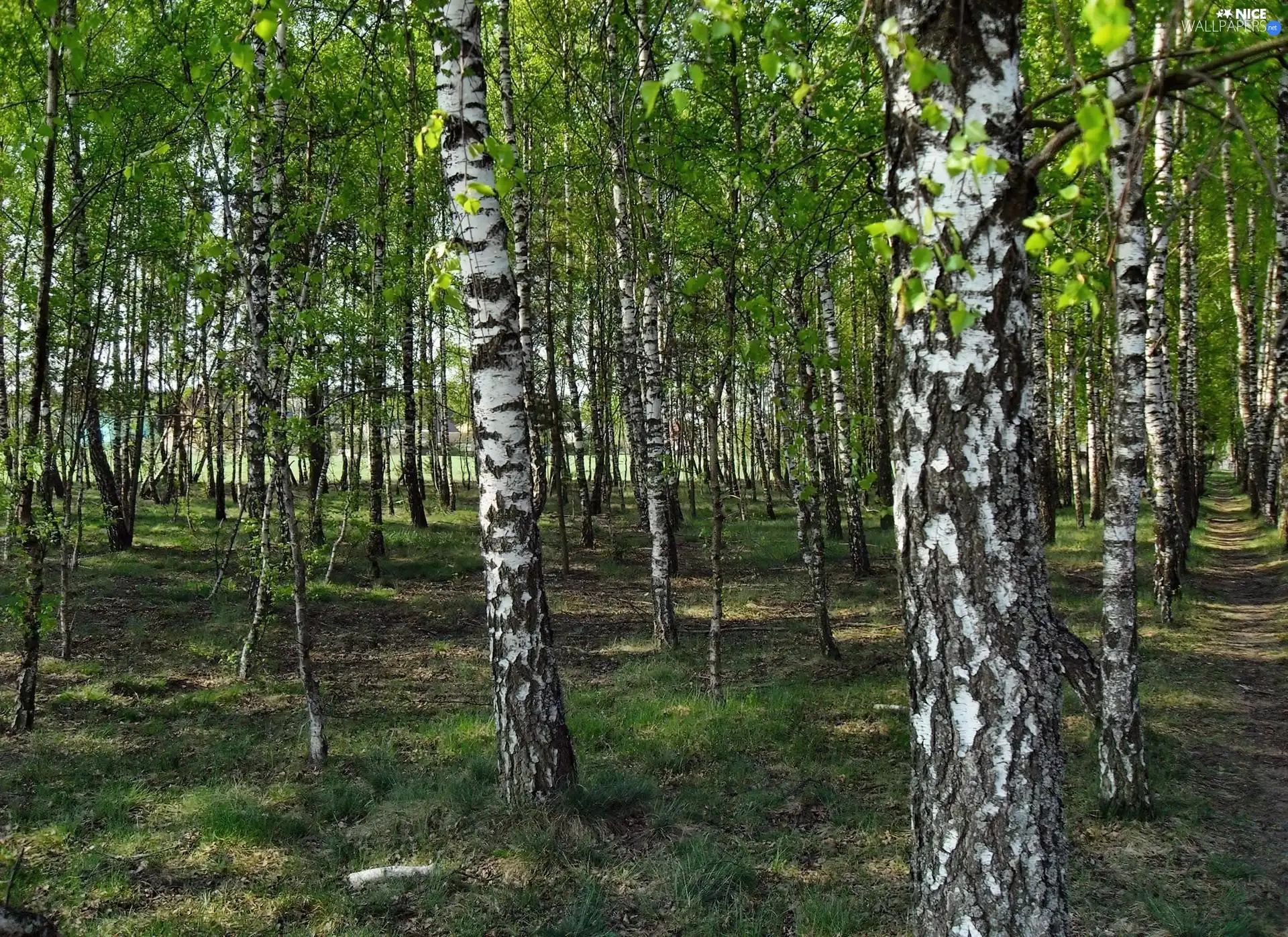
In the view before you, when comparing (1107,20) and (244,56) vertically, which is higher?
(244,56)

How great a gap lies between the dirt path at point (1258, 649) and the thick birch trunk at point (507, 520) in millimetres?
4373

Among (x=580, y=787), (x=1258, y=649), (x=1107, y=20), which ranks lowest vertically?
(x=1258, y=649)

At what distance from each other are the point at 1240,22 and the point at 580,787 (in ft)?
37.8

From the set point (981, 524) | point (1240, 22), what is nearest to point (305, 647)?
point (981, 524)

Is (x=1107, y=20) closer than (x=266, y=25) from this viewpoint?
Yes

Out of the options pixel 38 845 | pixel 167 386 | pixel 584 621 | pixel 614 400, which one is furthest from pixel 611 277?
pixel 38 845

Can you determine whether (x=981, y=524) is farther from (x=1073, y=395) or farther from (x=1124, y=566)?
(x=1073, y=395)

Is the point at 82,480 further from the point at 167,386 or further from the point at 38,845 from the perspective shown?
the point at 167,386

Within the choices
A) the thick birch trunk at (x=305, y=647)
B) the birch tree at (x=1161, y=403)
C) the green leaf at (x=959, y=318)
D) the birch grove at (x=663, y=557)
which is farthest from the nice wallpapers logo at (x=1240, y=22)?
the thick birch trunk at (x=305, y=647)

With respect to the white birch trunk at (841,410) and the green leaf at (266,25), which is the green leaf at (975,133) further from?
the white birch trunk at (841,410)

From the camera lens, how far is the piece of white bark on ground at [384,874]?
172 inches

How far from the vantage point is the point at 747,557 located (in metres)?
16.4

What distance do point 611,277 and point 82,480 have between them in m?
11.8

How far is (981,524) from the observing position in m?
2.46
